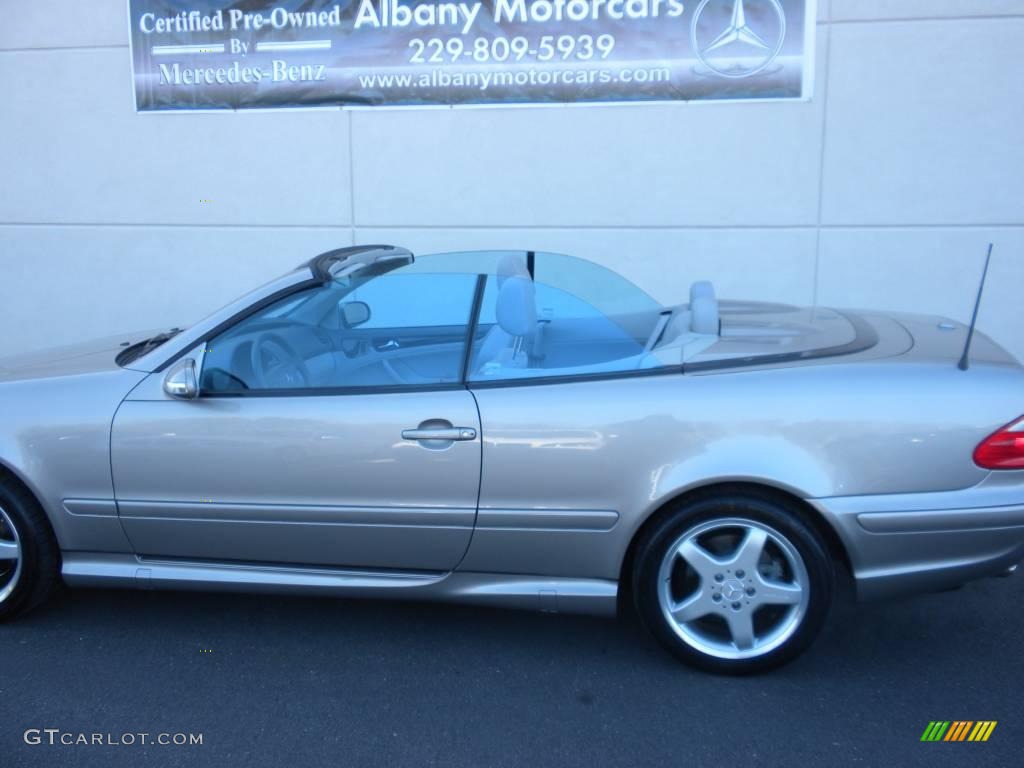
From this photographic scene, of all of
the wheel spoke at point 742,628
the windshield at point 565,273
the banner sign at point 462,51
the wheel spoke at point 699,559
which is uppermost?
the banner sign at point 462,51

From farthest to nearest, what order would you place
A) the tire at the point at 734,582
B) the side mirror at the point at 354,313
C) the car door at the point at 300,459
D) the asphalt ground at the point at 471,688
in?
the side mirror at the point at 354,313
the car door at the point at 300,459
the tire at the point at 734,582
the asphalt ground at the point at 471,688

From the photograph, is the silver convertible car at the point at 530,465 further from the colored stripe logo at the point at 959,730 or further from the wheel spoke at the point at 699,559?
the colored stripe logo at the point at 959,730

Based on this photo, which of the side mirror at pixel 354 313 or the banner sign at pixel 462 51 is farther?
the banner sign at pixel 462 51

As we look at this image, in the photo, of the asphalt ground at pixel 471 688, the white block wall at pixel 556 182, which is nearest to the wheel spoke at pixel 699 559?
the asphalt ground at pixel 471 688

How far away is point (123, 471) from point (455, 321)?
1346 millimetres

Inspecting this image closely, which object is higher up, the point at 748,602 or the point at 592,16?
the point at 592,16

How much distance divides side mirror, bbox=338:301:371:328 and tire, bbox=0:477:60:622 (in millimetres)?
1349

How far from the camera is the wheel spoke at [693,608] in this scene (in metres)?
3.44

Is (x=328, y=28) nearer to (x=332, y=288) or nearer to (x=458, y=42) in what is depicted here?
(x=458, y=42)

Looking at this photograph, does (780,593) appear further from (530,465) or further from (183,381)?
(183,381)

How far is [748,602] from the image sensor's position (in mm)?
3410

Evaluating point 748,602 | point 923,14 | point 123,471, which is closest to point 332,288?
point 123,471

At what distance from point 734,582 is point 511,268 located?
1484mm

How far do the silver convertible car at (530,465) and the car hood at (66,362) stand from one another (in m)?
0.03
